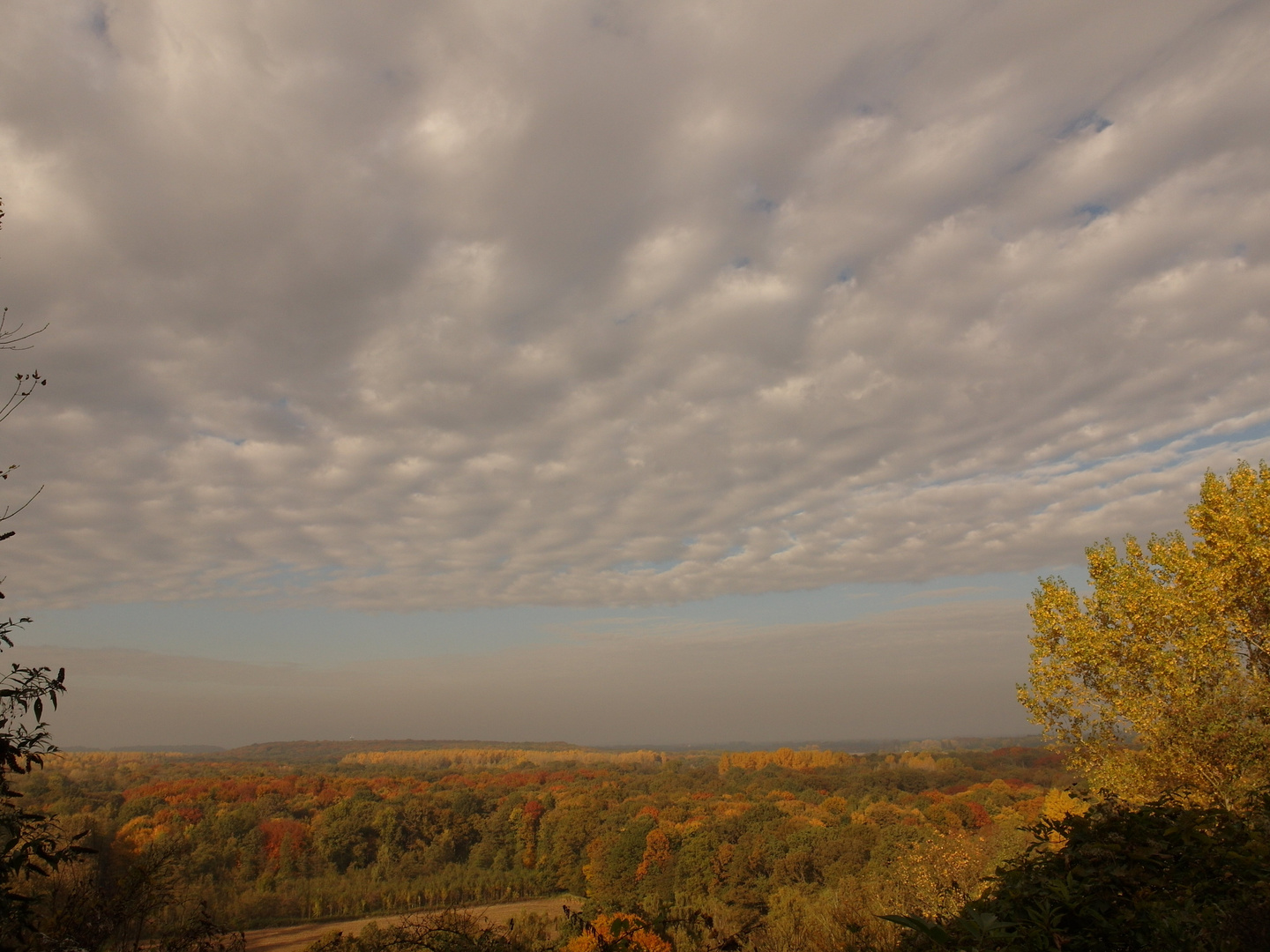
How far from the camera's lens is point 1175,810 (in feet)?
20.8

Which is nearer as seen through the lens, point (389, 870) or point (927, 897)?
point (927, 897)

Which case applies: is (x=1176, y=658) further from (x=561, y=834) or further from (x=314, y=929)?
(x=561, y=834)

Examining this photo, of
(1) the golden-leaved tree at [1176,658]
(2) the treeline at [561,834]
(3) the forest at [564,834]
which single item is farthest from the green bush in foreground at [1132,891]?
(2) the treeline at [561,834]

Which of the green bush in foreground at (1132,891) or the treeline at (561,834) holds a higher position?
the green bush in foreground at (1132,891)

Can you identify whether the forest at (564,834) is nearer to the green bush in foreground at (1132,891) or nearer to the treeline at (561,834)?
the treeline at (561,834)

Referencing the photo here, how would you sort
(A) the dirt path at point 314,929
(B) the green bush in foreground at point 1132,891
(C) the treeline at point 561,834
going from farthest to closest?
(C) the treeline at point 561,834 < (A) the dirt path at point 314,929 < (B) the green bush in foreground at point 1132,891

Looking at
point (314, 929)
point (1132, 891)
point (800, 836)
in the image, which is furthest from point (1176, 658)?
point (314, 929)

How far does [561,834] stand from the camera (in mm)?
81562

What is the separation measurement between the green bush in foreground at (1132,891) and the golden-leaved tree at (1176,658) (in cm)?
1505

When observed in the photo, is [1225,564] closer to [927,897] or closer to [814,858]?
[927,897]

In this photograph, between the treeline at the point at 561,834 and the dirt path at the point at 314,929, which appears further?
the treeline at the point at 561,834

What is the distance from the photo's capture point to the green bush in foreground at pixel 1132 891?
3.84 meters

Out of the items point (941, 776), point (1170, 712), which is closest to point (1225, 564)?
point (1170, 712)

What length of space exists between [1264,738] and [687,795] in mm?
86581
